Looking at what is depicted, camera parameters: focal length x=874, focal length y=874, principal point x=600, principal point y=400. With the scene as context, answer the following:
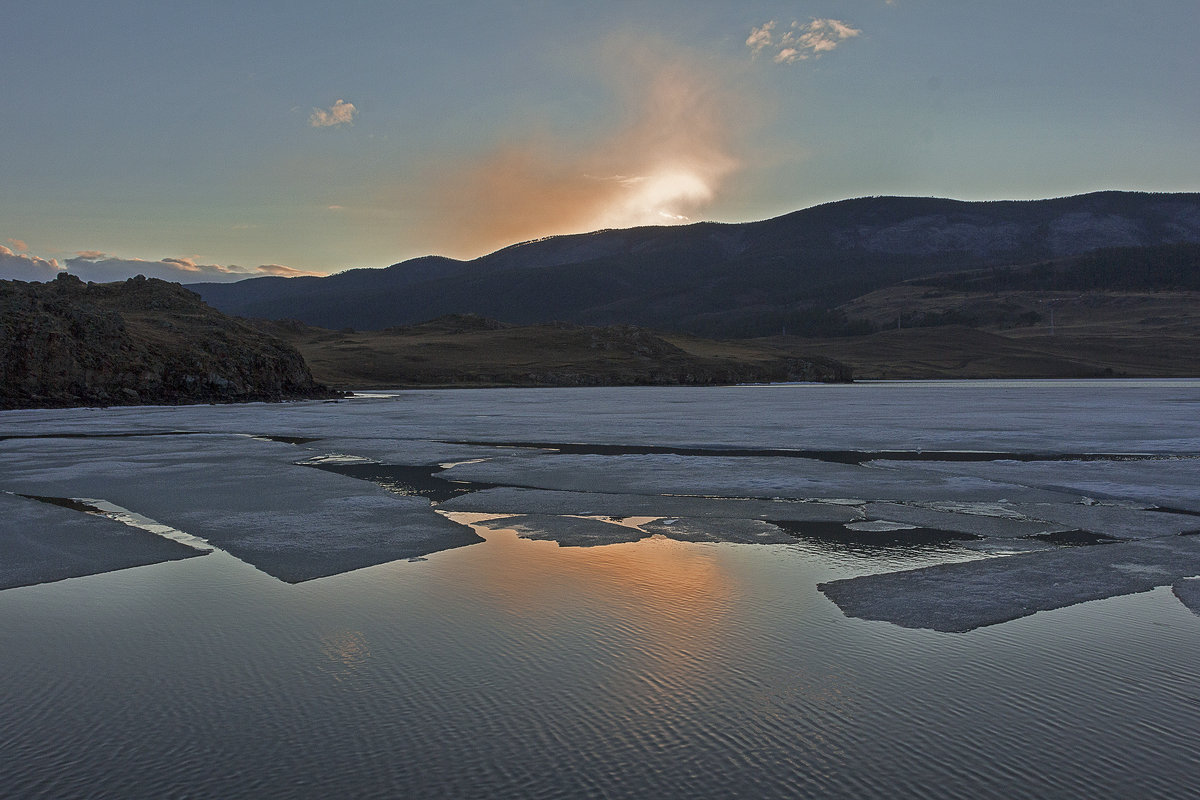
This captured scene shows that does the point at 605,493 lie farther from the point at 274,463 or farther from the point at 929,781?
the point at 929,781

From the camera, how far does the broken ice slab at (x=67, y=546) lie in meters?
8.34

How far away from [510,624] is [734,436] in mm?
17118

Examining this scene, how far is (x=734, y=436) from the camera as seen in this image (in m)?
23.1

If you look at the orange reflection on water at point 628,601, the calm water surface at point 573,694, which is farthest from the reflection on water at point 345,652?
the orange reflection on water at point 628,601

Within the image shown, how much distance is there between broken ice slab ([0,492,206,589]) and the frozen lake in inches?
2.2

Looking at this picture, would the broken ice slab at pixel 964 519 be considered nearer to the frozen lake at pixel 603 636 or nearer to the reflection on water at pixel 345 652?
the frozen lake at pixel 603 636

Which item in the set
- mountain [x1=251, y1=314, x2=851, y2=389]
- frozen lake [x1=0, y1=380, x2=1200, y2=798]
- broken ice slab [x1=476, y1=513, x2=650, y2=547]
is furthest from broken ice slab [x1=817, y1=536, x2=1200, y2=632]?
mountain [x1=251, y1=314, x2=851, y2=389]

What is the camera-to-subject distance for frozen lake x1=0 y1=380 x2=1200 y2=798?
423 centimetres

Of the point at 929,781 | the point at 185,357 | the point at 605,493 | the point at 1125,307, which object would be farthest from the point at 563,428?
the point at 1125,307

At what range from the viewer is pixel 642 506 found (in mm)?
12141

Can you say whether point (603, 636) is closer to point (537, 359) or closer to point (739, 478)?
point (739, 478)

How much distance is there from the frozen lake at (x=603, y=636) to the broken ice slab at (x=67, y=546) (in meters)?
0.06

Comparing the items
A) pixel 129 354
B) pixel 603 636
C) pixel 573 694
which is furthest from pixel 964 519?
pixel 129 354

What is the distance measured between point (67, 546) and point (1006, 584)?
9.40 m
